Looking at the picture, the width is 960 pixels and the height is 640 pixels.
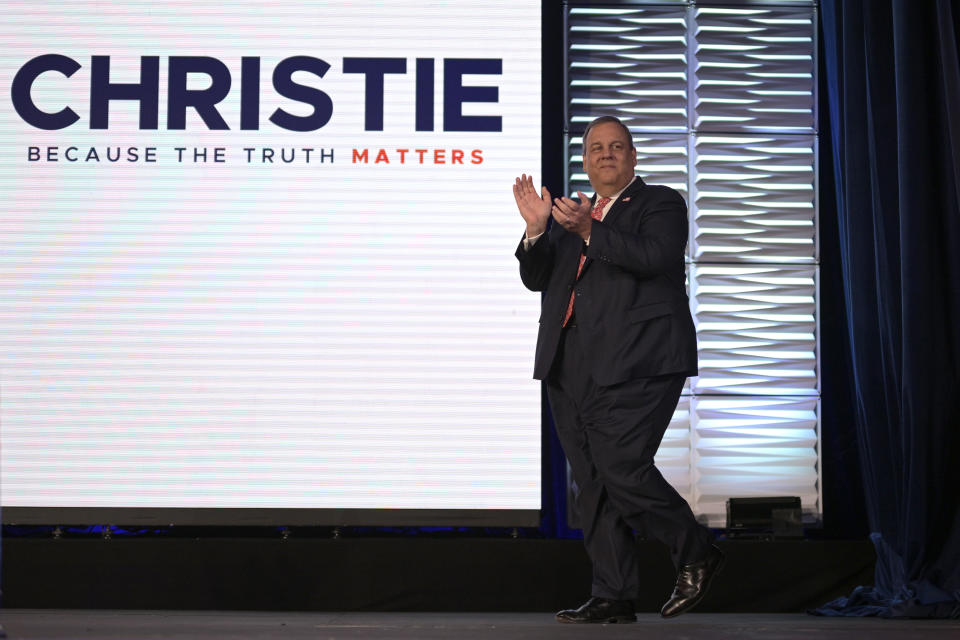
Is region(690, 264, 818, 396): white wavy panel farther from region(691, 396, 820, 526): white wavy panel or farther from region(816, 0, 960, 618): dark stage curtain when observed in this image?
region(816, 0, 960, 618): dark stage curtain

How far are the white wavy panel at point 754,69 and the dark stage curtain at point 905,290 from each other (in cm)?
37

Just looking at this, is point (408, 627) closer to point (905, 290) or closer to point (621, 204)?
point (621, 204)

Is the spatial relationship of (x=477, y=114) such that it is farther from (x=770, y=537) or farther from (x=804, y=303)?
(x=770, y=537)

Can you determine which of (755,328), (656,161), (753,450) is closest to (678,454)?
(753,450)

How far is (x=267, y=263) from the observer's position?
12.9 ft

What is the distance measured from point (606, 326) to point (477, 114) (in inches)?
53.7

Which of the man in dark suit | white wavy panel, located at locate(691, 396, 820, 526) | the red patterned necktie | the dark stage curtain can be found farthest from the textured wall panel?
the man in dark suit

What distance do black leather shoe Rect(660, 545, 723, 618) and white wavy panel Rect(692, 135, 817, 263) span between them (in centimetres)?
155

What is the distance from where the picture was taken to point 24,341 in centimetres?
390

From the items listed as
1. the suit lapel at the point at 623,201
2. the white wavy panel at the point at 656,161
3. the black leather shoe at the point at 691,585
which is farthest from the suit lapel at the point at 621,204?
the white wavy panel at the point at 656,161

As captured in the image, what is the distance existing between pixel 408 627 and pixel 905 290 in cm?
196

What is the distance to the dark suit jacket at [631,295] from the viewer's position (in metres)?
2.86

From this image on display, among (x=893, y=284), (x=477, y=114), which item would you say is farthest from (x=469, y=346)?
(x=893, y=284)

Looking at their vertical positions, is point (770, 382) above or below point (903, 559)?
above
